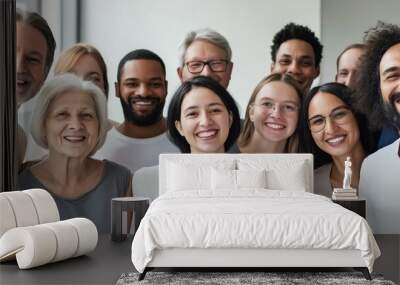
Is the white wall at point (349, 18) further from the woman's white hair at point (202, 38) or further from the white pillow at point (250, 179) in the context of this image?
the white pillow at point (250, 179)

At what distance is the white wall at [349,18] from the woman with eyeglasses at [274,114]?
0.60 metres

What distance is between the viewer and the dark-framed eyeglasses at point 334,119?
7.27 m

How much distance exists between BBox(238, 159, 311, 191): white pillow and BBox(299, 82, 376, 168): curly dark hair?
0.36 meters

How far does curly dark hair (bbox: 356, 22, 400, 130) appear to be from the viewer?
7.20m

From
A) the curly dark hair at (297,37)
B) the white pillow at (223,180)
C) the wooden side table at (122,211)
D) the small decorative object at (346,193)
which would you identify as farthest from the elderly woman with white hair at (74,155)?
the small decorative object at (346,193)

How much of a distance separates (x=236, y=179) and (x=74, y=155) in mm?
2105

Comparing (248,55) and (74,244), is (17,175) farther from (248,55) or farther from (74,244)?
(248,55)

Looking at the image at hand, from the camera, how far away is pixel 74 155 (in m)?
7.52

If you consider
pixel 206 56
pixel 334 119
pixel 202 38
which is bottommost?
pixel 334 119

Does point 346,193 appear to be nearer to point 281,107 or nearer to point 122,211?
point 281,107

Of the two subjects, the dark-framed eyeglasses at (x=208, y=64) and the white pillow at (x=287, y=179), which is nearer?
the white pillow at (x=287, y=179)

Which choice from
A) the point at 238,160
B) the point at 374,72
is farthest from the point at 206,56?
the point at 374,72

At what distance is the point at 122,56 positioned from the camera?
7438mm

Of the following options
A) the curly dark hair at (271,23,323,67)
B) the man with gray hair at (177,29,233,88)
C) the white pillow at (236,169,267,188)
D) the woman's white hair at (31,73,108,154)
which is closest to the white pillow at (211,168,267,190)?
the white pillow at (236,169,267,188)
